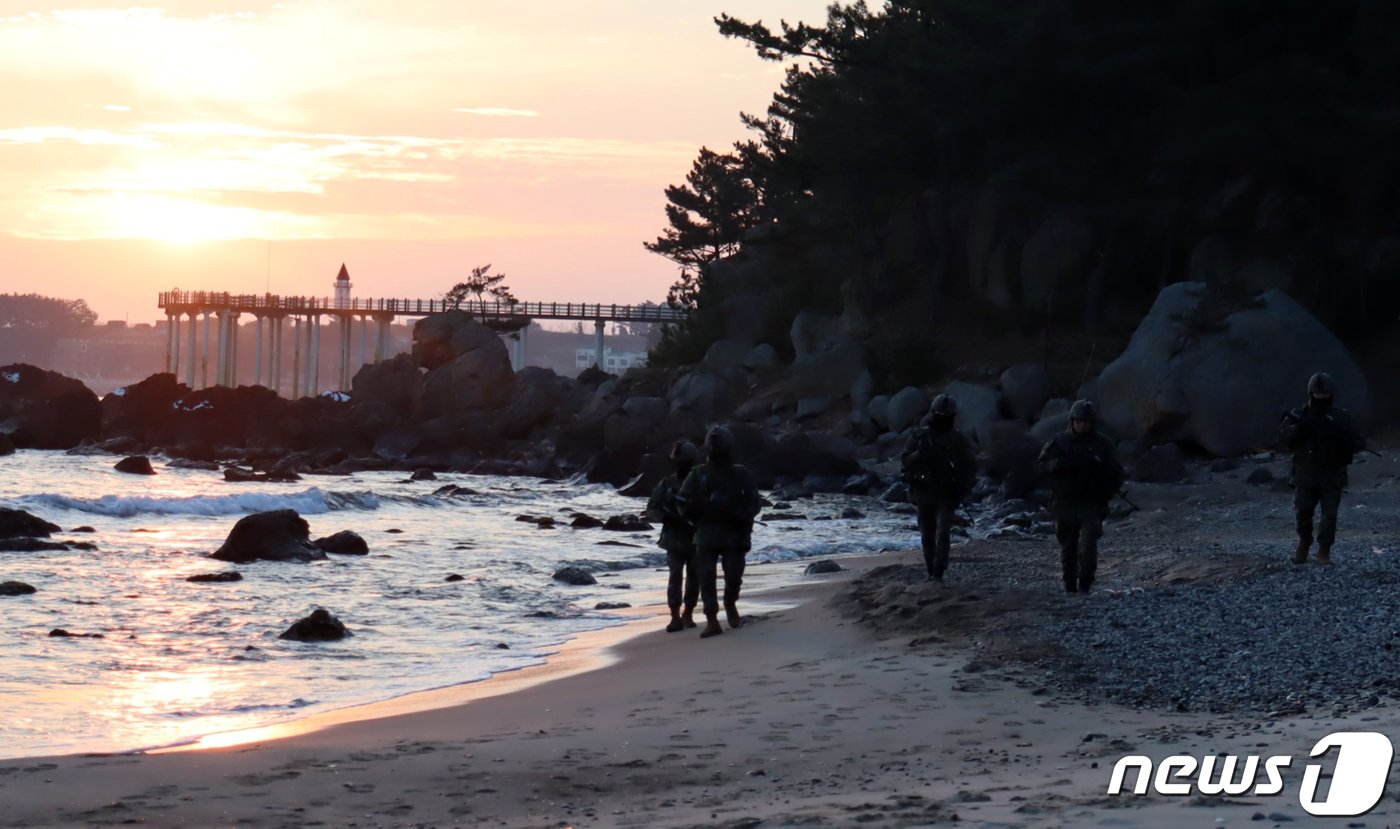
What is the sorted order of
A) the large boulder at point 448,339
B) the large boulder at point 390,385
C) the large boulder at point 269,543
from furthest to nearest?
the large boulder at point 448,339, the large boulder at point 390,385, the large boulder at point 269,543

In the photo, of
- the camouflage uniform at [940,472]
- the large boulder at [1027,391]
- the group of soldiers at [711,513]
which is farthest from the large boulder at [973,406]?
the group of soldiers at [711,513]

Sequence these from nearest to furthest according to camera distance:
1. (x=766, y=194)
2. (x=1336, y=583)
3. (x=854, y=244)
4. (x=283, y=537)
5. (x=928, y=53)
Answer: (x=1336, y=583)
(x=283, y=537)
(x=928, y=53)
(x=854, y=244)
(x=766, y=194)

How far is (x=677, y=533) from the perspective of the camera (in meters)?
12.7

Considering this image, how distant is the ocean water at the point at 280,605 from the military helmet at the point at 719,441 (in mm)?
2159

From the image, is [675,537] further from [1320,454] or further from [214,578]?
[214,578]

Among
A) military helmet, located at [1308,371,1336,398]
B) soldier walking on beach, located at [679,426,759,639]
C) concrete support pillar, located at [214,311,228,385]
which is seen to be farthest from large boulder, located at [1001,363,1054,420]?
concrete support pillar, located at [214,311,228,385]

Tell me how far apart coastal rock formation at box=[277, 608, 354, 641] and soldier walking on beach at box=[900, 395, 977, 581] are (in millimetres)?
4945

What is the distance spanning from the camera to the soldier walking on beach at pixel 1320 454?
1368 centimetres

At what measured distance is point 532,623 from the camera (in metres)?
14.8

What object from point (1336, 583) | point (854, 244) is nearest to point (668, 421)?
point (854, 244)

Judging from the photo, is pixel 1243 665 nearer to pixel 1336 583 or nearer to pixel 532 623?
pixel 1336 583

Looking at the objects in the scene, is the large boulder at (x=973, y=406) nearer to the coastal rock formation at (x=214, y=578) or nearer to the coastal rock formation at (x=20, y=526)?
the coastal rock formation at (x=20, y=526)

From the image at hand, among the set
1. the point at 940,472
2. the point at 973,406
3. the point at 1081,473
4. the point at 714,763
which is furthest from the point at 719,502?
the point at 973,406

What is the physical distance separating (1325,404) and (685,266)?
65.1 m
